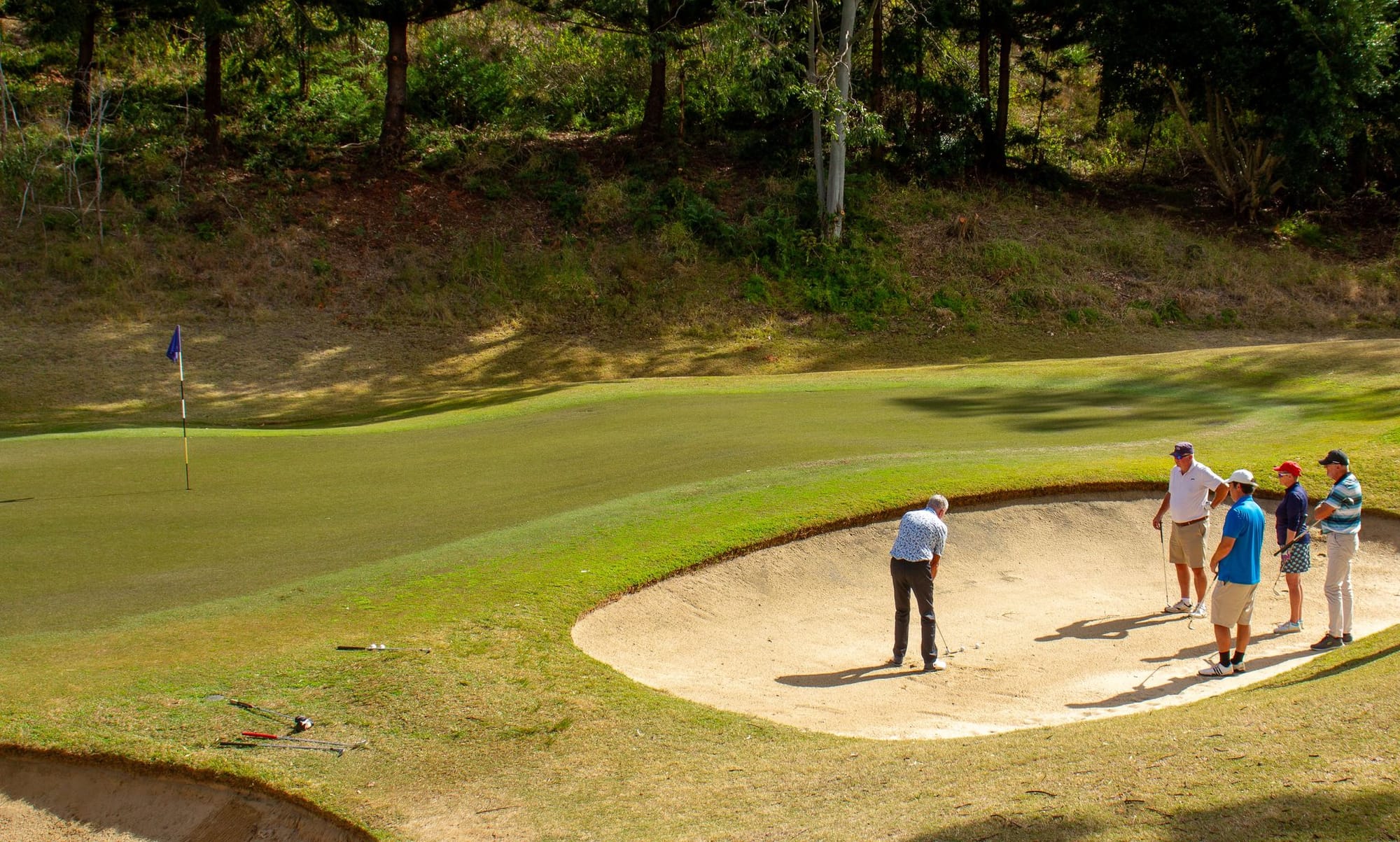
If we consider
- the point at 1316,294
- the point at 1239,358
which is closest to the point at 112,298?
the point at 1239,358

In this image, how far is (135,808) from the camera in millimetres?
7547

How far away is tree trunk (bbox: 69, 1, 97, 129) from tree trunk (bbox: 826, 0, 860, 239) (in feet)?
74.4

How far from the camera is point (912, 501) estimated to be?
13805 mm

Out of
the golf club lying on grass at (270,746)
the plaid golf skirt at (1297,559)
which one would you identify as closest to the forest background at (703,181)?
the plaid golf skirt at (1297,559)

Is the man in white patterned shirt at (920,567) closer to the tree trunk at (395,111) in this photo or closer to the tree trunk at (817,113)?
the tree trunk at (817,113)

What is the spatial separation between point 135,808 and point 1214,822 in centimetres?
687

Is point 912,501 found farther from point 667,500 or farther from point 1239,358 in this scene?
point 1239,358

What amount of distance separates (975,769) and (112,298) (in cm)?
3030

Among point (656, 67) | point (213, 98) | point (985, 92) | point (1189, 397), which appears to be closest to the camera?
point (1189, 397)

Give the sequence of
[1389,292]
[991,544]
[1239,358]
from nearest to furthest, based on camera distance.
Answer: [991,544] < [1239,358] < [1389,292]

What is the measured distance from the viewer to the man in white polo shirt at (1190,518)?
39.3 feet

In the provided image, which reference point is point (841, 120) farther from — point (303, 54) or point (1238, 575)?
point (1238, 575)

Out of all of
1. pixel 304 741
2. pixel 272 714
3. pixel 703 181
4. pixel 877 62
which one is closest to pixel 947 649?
pixel 304 741

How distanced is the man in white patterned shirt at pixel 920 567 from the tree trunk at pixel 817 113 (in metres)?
23.4
